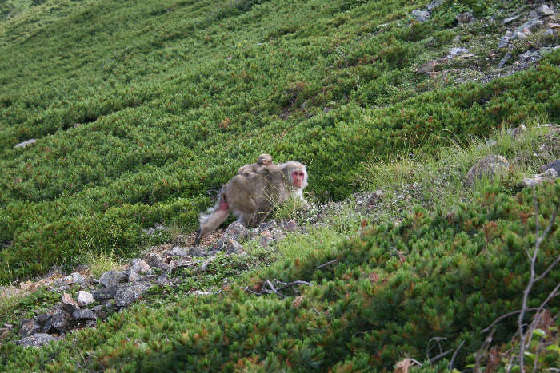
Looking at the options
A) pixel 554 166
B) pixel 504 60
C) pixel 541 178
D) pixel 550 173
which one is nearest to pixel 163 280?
pixel 541 178

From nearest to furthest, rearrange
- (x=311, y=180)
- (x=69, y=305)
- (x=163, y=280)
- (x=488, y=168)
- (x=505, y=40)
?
1. (x=69, y=305)
2. (x=488, y=168)
3. (x=163, y=280)
4. (x=311, y=180)
5. (x=505, y=40)

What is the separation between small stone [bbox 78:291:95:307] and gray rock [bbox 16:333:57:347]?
2.39 ft

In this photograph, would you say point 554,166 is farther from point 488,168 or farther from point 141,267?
point 141,267

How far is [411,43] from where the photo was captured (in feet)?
54.1

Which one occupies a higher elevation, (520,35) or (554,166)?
(520,35)

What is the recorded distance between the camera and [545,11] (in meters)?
14.9

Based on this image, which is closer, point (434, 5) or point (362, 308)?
point (362, 308)

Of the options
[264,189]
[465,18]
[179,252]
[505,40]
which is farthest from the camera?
[465,18]

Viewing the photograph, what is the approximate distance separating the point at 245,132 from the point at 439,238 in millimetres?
10890

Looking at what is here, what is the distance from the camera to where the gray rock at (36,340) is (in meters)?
6.93

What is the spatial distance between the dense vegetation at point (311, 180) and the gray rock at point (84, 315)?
0.88 m

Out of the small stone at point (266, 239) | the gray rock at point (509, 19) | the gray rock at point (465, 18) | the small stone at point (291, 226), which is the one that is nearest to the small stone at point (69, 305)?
the small stone at point (266, 239)

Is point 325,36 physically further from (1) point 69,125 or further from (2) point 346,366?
(2) point 346,366

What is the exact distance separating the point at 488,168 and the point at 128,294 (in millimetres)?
6399
